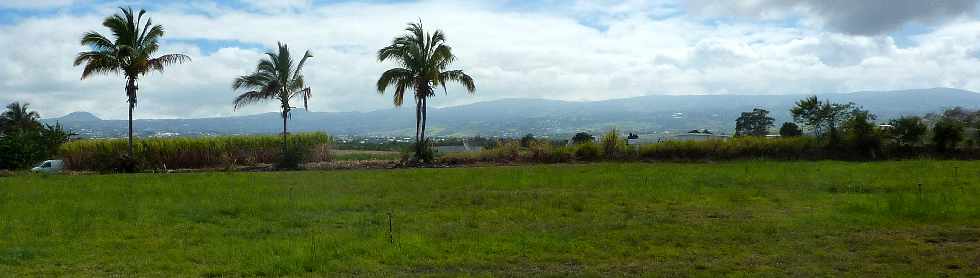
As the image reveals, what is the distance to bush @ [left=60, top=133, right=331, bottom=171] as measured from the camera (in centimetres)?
2723

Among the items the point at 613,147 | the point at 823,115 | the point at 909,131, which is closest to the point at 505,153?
the point at 613,147

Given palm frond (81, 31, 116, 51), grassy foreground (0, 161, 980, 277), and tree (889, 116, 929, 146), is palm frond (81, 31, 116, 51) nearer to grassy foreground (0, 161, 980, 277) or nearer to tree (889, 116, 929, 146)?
grassy foreground (0, 161, 980, 277)

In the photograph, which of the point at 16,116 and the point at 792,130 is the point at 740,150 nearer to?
the point at 792,130

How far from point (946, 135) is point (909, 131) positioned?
1051 millimetres

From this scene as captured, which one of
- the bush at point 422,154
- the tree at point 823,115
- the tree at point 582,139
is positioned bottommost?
the bush at point 422,154

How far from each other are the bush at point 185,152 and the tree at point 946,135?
2006cm

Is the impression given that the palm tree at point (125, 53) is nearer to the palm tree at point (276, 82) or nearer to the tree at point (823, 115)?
the palm tree at point (276, 82)

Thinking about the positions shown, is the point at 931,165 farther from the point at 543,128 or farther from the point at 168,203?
the point at 543,128

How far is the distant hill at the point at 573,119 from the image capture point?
78988 millimetres

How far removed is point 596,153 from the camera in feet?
82.1

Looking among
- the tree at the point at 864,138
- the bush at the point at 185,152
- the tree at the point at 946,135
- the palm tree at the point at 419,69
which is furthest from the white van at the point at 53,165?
the tree at the point at 946,135

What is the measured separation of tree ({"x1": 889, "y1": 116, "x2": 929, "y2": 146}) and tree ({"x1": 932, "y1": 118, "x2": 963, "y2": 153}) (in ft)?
1.14

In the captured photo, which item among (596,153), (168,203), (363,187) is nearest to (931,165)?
(596,153)

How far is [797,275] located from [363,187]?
34.7 feet
